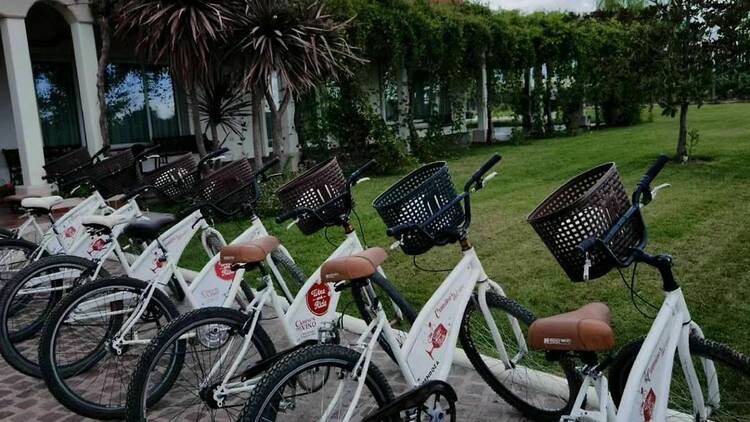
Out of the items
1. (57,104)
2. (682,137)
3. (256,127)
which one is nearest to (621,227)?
(256,127)

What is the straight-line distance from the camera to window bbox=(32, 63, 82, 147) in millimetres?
10586

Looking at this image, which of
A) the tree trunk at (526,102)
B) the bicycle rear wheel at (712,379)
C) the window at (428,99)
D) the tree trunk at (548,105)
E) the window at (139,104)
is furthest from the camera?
the tree trunk at (548,105)

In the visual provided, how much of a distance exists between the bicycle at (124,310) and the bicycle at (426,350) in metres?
0.70

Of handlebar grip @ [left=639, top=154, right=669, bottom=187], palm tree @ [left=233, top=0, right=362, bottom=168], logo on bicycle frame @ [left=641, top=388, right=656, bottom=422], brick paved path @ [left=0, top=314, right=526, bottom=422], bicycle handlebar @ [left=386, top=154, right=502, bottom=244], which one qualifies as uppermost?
palm tree @ [left=233, top=0, right=362, bottom=168]

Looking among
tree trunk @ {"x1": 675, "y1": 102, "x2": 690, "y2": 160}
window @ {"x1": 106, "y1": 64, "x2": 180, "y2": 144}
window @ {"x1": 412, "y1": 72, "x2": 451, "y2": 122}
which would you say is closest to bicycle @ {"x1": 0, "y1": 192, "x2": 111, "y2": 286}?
window @ {"x1": 106, "y1": 64, "x2": 180, "y2": 144}

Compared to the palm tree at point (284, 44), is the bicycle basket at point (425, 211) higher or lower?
lower

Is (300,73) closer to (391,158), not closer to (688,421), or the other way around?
(391,158)

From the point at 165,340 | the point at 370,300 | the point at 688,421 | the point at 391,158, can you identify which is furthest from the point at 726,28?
the point at 165,340

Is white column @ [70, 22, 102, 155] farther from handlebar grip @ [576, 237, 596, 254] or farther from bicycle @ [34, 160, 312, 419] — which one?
handlebar grip @ [576, 237, 596, 254]

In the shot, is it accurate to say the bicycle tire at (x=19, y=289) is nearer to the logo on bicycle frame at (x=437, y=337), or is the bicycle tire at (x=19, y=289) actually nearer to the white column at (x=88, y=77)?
the logo on bicycle frame at (x=437, y=337)

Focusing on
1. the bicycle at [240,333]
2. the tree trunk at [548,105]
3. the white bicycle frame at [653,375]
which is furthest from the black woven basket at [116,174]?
the tree trunk at [548,105]

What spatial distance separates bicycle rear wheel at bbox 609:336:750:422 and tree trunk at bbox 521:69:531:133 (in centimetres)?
1380

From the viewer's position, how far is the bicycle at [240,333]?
2.35 metres

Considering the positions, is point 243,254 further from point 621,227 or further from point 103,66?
point 103,66
